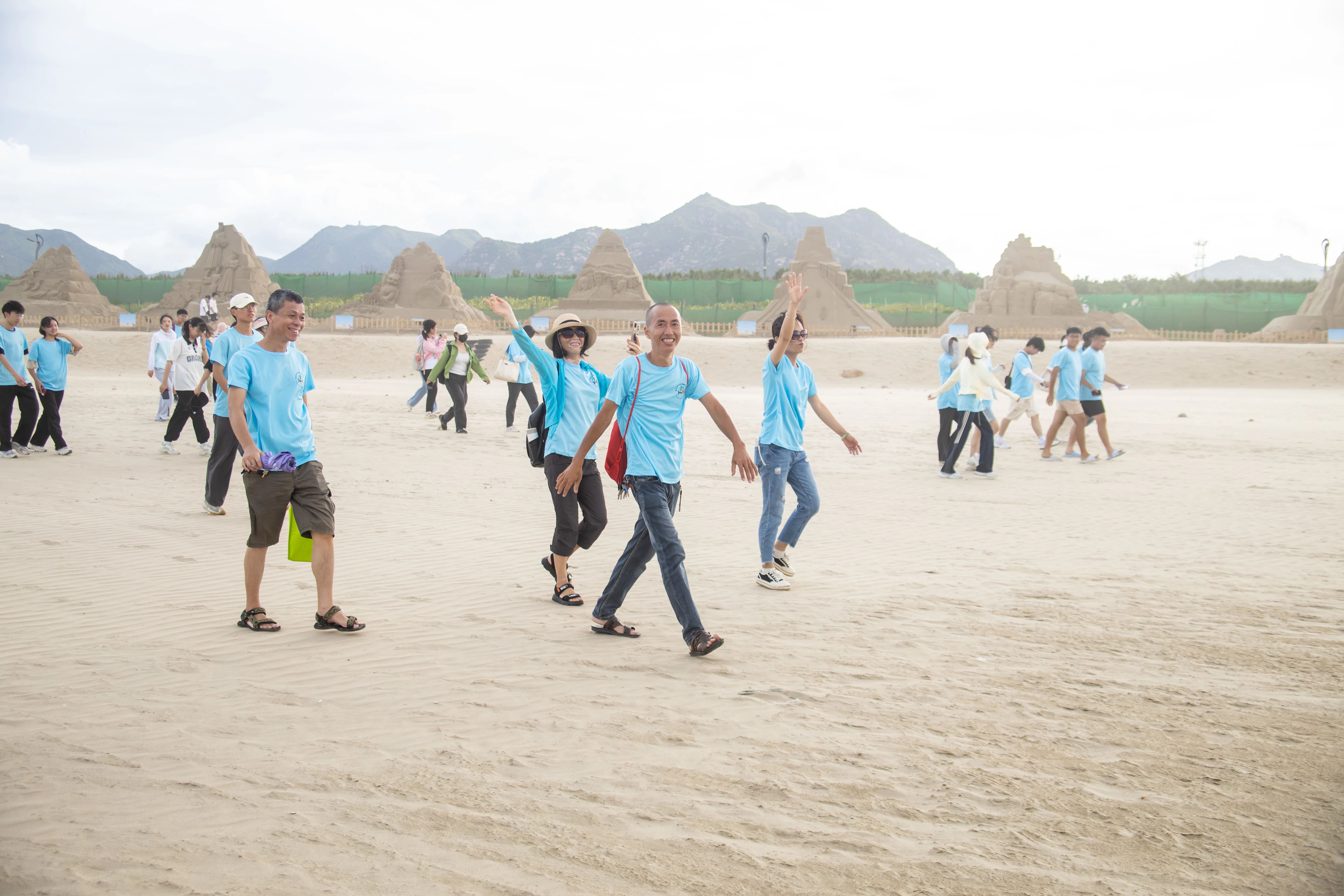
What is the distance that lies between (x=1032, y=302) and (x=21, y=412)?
40638mm

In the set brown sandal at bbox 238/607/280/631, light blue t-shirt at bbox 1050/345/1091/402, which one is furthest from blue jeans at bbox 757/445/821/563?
light blue t-shirt at bbox 1050/345/1091/402

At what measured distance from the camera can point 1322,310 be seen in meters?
39.5

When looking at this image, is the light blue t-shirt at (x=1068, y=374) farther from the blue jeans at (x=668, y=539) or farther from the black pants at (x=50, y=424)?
the black pants at (x=50, y=424)

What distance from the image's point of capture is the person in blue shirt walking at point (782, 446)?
5914 mm

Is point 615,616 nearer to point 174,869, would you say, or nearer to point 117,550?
point 174,869

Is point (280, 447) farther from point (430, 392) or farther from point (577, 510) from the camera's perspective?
point (430, 392)

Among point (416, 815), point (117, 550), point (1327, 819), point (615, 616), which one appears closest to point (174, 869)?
point (416, 815)

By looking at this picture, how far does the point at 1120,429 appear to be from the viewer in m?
15.8

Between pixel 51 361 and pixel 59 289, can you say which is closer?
pixel 51 361

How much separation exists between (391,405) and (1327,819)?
18.2 metres

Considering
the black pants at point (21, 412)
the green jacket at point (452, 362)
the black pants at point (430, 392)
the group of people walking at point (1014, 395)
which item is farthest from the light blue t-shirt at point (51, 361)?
the group of people walking at point (1014, 395)

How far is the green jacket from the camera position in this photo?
13.7m

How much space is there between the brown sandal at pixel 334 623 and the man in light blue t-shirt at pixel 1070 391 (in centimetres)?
959

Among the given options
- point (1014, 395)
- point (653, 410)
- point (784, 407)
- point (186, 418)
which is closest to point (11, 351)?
point (186, 418)
